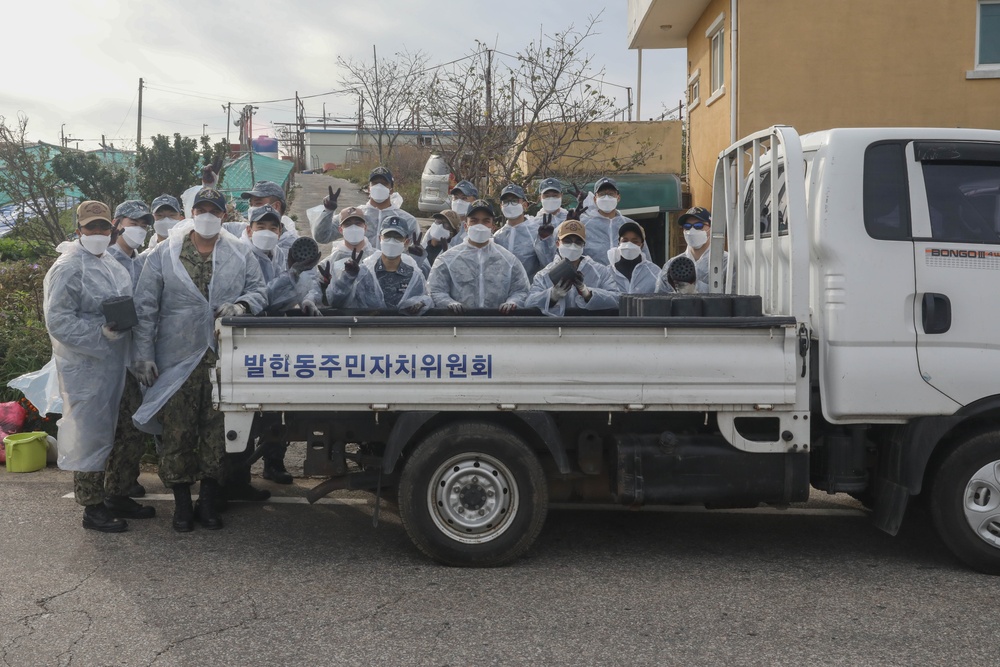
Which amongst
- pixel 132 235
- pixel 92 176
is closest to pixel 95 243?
pixel 132 235

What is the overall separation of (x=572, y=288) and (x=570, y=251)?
0.25 m

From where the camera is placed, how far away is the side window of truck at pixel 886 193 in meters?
4.74

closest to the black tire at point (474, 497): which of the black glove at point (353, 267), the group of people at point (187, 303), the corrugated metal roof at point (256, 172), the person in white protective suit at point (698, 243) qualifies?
the group of people at point (187, 303)

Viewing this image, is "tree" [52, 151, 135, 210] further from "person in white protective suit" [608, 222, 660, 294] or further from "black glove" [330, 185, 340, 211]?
"person in white protective suit" [608, 222, 660, 294]

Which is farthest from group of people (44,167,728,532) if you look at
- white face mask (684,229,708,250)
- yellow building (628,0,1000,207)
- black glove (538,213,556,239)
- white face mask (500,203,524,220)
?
yellow building (628,0,1000,207)

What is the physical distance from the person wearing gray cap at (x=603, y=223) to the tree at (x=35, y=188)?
23.5ft

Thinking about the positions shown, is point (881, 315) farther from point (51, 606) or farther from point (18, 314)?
point (18, 314)

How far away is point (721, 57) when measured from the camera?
1384 centimetres

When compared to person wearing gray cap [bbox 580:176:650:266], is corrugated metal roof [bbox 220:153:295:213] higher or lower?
higher

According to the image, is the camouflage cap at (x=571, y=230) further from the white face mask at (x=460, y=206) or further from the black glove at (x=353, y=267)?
the white face mask at (x=460, y=206)

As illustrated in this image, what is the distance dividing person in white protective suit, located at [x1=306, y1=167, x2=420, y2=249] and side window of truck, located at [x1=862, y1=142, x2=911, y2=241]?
395cm

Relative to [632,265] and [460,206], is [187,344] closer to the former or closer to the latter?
[632,265]

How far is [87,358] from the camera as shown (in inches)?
226

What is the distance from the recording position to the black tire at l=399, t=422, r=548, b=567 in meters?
4.82
